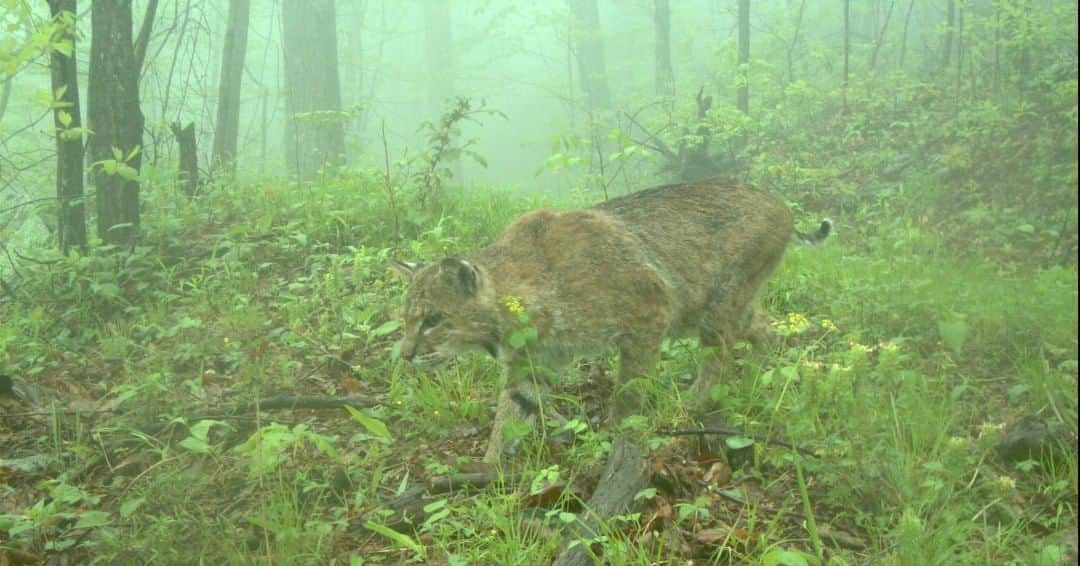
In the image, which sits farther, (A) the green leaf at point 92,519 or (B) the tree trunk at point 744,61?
(B) the tree trunk at point 744,61

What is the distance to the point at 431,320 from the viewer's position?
505 centimetres

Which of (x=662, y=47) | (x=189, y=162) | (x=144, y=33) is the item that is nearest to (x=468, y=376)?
(x=144, y=33)

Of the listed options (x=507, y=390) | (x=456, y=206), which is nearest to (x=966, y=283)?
(x=507, y=390)

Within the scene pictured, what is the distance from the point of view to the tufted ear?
4906 millimetres

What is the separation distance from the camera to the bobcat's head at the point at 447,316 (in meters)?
4.99

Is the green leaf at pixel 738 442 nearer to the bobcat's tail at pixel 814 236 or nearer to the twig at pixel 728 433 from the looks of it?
the twig at pixel 728 433

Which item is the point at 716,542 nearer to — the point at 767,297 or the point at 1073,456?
the point at 1073,456

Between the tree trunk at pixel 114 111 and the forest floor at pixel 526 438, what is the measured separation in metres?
1.20

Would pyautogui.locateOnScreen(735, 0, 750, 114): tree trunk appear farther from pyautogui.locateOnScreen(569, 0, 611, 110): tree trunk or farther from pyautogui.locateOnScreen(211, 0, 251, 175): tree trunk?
pyautogui.locateOnScreen(569, 0, 611, 110): tree trunk

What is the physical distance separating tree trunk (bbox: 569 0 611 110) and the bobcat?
20691 mm

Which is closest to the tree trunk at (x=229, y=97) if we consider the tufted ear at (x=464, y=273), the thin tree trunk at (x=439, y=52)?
the tufted ear at (x=464, y=273)

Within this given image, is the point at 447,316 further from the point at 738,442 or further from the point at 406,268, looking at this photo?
the point at 738,442

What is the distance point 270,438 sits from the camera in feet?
11.4

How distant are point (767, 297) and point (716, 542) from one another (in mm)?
3923
